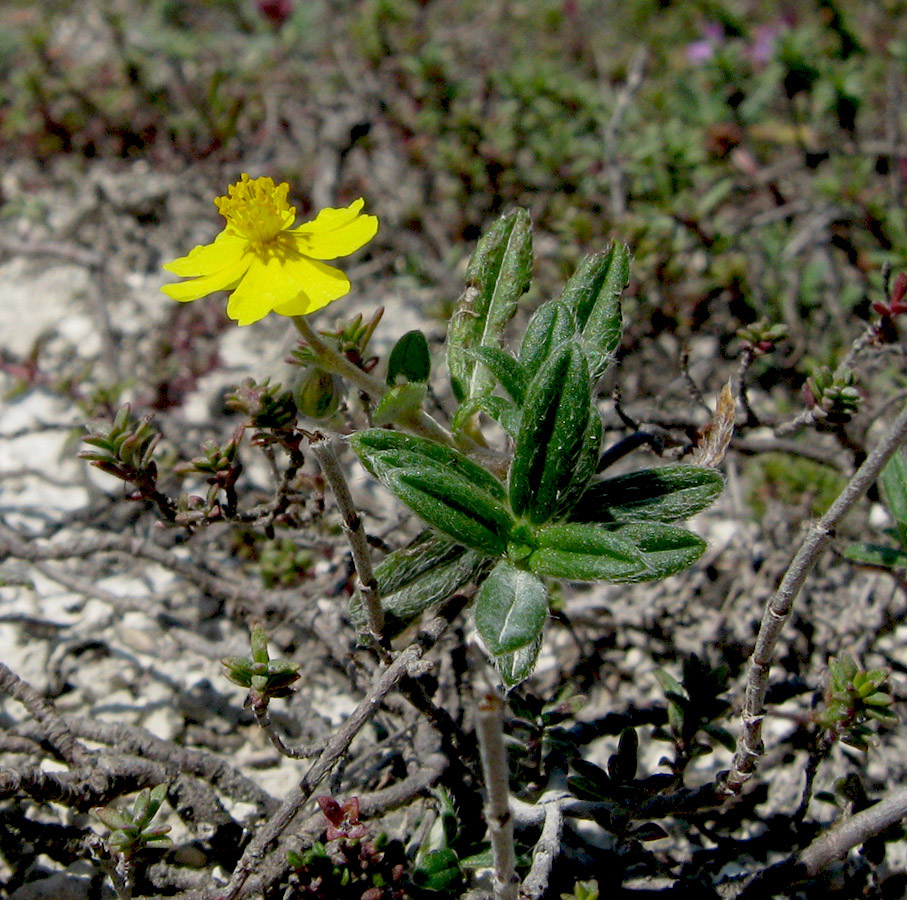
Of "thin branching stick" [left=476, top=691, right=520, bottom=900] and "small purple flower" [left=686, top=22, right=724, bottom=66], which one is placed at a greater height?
"small purple flower" [left=686, top=22, right=724, bottom=66]

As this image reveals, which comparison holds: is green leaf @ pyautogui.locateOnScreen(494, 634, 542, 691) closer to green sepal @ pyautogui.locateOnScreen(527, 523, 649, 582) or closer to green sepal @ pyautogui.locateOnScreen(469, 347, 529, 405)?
green sepal @ pyautogui.locateOnScreen(527, 523, 649, 582)

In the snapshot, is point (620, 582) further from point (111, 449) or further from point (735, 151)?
point (735, 151)

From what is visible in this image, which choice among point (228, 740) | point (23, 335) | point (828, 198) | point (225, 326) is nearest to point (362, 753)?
point (228, 740)

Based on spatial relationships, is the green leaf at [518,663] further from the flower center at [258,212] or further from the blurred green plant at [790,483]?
the blurred green plant at [790,483]

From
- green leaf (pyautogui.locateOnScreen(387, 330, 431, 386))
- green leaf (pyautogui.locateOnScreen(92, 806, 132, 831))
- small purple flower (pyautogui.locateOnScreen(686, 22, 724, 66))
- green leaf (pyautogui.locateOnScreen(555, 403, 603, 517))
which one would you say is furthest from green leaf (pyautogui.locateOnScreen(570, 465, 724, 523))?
small purple flower (pyautogui.locateOnScreen(686, 22, 724, 66))

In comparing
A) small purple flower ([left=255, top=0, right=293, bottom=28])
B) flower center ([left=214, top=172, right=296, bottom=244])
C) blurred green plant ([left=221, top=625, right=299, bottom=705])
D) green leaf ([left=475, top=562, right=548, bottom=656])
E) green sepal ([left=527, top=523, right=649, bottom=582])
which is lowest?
blurred green plant ([left=221, top=625, right=299, bottom=705])

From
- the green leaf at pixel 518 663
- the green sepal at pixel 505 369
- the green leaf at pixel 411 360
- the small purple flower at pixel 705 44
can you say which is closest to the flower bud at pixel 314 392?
the green leaf at pixel 411 360

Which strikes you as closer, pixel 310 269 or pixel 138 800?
pixel 138 800
